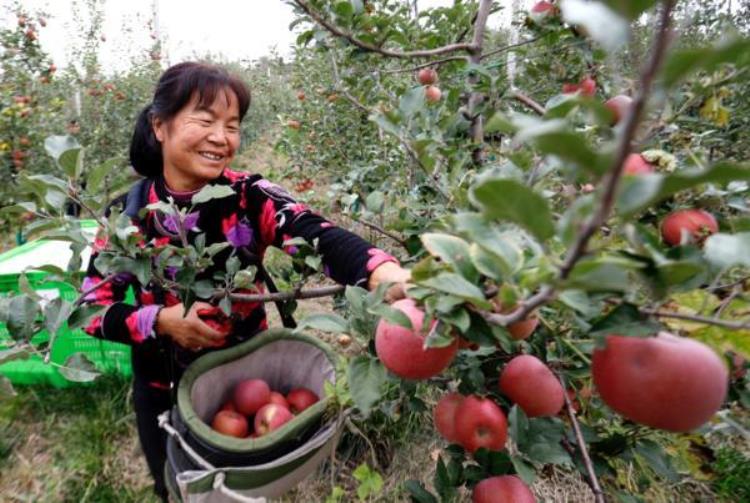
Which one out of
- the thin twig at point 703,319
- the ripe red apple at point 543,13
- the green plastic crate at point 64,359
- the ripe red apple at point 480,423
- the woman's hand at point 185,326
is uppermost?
the ripe red apple at point 543,13

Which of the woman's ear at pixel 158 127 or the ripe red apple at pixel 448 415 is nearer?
the ripe red apple at pixel 448 415

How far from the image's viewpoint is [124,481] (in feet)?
4.84

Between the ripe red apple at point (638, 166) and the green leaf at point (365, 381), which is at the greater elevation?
the ripe red apple at point (638, 166)

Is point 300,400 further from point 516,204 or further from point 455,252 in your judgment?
point 516,204

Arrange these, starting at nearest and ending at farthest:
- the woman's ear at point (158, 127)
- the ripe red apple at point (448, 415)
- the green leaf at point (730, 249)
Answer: the green leaf at point (730, 249) < the ripe red apple at point (448, 415) < the woman's ear at point (158, 127)

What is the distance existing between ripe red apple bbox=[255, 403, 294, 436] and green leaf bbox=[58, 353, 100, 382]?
0.61 metres

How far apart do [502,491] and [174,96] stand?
992 millimetres

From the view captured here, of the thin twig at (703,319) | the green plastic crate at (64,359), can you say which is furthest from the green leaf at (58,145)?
the green plastic crate at (64,359)

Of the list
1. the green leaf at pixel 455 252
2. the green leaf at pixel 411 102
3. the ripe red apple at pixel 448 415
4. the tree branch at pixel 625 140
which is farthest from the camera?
the green leaf at pixel 411 102

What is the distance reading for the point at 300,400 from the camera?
52.0 inches

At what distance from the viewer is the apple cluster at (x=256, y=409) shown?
1.20 metres

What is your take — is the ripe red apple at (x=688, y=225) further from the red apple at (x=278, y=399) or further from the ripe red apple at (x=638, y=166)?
the red apple at (x=278, y=399)

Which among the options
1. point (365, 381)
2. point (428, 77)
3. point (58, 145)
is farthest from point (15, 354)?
point (428, 77)

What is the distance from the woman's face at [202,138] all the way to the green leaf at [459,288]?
0.84 metres
